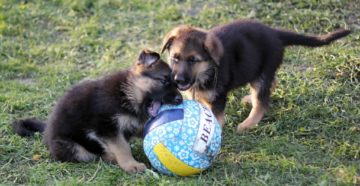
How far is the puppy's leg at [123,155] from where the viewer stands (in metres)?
5.09

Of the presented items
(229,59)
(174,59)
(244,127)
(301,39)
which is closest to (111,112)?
(174,59)

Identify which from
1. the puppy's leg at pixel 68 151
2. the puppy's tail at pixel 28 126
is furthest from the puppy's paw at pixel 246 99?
the puppy's tail at pixel 28 126

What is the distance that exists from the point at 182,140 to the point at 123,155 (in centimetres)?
62

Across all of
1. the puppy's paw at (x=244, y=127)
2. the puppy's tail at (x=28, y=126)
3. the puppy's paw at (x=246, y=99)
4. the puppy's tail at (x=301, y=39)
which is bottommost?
the puppy's paw at (x=246, y=99)

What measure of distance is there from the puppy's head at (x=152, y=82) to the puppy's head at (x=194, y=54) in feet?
1.15

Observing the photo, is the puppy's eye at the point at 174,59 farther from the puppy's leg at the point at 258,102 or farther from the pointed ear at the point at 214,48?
the puppy's leg at the point at 258,102

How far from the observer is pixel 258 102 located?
20.6ft

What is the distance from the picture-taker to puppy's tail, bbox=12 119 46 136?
595 centimetres

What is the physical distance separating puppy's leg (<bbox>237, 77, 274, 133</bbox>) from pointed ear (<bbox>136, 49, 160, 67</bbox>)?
4.63ft

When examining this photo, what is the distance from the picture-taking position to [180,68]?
561 cm

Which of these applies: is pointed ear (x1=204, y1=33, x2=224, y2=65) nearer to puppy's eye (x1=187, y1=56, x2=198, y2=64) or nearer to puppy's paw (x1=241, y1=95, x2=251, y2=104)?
puppy's eye (x1=187, y1=56, x2=198, y2=64)

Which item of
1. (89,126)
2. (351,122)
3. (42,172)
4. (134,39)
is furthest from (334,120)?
(134,39)

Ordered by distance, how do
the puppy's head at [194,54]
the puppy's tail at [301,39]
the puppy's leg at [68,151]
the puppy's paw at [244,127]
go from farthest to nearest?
the puppy's tail at [301,39]
the puppy's paw at [244,127]
the puppy's head at [194,54]
the puppy's leg at [68,151]

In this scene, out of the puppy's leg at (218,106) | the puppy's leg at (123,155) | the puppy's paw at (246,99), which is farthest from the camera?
the puppy's paw at (246,99)
